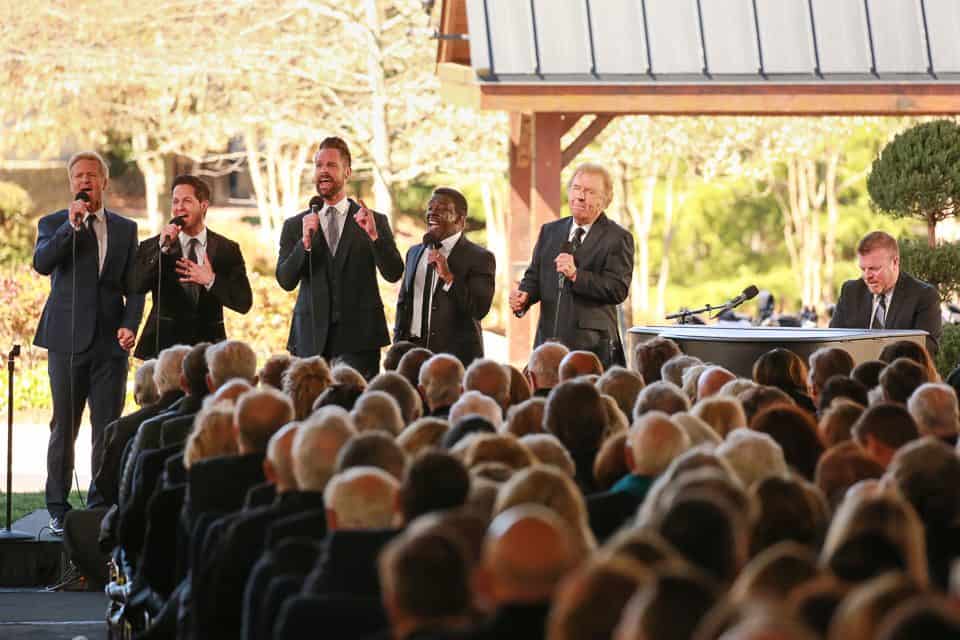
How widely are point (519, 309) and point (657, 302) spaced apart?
26654 millimetres

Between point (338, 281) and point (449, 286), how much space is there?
2.04 ft

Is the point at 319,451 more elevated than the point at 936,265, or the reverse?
the point at 936,265

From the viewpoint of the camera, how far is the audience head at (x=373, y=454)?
5.00 meters

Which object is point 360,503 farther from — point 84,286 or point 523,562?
point 84,286

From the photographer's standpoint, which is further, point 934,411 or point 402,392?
point 402,392

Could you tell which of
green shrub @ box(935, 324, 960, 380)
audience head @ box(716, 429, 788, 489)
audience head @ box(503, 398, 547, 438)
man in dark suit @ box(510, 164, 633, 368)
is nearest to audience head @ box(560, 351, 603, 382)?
audience head @ box(503, 398, 547, 438)

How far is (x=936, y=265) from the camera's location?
1281cm

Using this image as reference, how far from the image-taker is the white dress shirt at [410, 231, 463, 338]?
1010cm

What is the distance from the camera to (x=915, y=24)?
14008 mm

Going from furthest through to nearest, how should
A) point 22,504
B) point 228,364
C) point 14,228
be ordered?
point 14,228 → point 22,504 → point 228,364

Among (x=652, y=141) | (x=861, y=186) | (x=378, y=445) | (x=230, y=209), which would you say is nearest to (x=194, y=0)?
(x=652, y=141)

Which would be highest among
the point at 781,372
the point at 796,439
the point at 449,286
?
the point at 449,286

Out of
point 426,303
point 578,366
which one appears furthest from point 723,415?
point 426,303

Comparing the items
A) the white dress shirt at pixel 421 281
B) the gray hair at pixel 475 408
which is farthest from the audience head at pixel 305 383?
the white dress shirt at pixel 421 281
